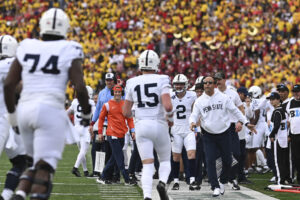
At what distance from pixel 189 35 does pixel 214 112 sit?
18924 millimetres

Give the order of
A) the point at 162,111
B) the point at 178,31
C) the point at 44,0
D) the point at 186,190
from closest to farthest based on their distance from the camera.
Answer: the point at 162,111 < the point at 186,190 < the point at 178,31 < the point at 44,0

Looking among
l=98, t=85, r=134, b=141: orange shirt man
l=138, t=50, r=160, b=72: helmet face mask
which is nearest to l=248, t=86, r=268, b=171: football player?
l=98, t=85, r=134, b=141: orange shirt man

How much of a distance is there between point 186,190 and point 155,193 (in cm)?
115

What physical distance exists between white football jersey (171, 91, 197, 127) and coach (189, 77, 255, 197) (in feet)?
4.10

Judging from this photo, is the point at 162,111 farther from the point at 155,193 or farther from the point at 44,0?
the point at 44,0

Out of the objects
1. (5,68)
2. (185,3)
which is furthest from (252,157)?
(185,3)

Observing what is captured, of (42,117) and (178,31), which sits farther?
(178,31)

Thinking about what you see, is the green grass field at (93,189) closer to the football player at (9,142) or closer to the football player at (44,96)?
the football player at (9,142)

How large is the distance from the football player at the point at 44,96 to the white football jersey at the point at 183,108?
18.5ft

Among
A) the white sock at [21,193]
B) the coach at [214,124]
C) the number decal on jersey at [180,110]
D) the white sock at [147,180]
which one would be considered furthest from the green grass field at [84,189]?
the white sock at [21,193]

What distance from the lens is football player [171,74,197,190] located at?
11742 mm

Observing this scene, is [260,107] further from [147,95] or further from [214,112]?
[147,95]

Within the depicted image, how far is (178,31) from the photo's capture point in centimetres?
2953

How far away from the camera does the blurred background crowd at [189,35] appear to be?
26.8m
